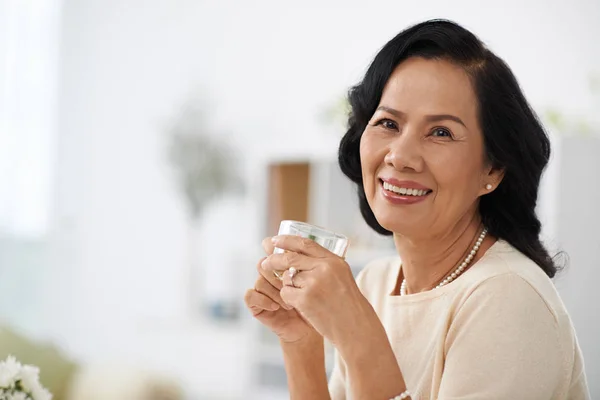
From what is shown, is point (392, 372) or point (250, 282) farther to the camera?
point (250, 282)

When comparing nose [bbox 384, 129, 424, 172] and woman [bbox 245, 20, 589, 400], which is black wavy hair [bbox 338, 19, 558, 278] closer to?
woman [bbox 245, 20, 589, 400]

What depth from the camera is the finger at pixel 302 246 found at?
1.04 m

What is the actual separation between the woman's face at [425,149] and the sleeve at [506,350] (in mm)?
164

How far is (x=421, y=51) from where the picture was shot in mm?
1184

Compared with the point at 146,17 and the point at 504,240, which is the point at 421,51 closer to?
the point at 504,240

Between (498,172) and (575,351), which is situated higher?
(498,172)

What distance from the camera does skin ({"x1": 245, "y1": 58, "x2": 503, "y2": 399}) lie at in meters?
1.02

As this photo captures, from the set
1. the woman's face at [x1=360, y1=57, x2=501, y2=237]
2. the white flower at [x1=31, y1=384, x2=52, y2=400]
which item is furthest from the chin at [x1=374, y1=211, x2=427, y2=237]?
the white flower at [x1=31, y1=384, x2=52, y2=400]

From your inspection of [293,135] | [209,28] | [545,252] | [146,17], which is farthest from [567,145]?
[146,17]

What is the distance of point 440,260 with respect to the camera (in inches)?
50.5

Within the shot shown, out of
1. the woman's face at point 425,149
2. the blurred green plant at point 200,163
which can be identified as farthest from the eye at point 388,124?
the blurred green plant at point 200,163

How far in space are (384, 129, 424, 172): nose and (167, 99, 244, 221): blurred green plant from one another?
159 inches

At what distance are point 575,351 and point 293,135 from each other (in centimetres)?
393

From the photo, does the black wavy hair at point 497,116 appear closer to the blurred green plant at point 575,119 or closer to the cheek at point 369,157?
the cheek at point 369,157
